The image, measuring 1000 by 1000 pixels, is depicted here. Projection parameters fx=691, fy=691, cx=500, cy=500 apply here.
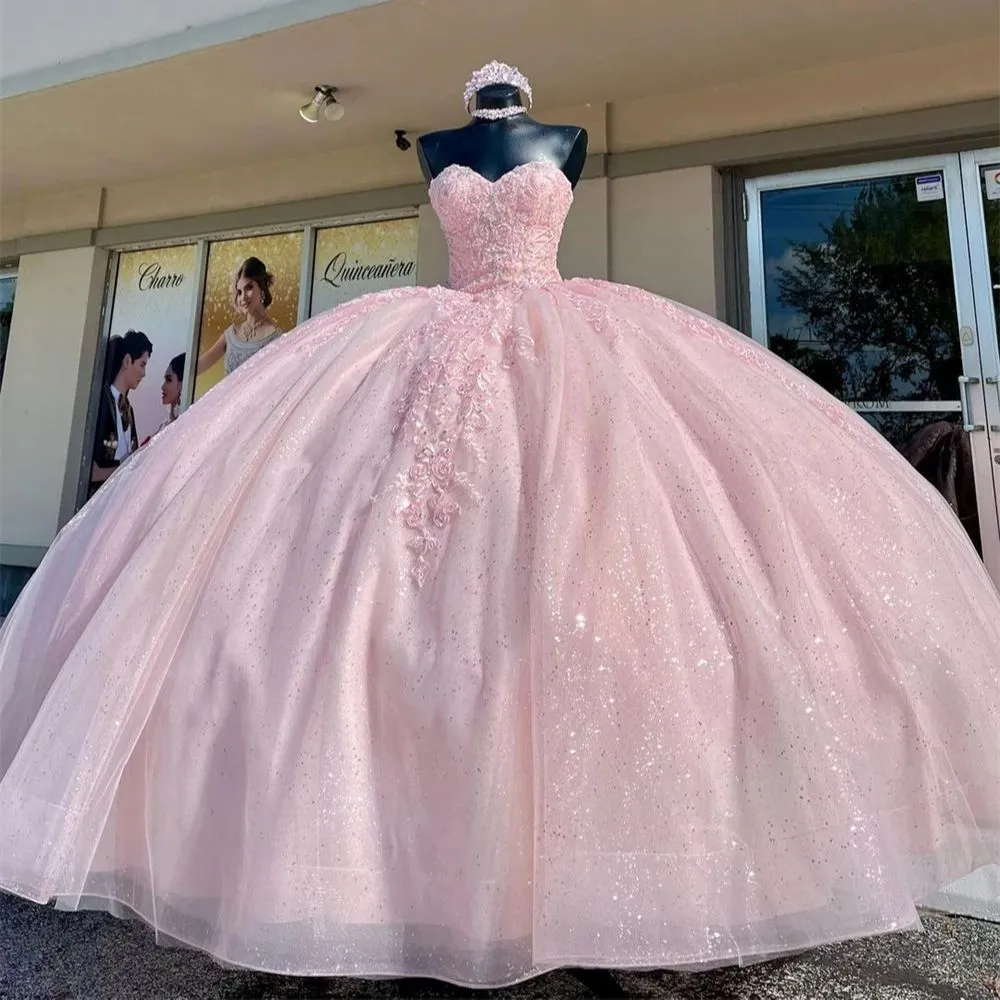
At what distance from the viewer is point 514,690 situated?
0.77 m

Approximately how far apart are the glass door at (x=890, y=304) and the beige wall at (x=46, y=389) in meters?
3.75

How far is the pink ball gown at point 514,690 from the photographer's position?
707mm

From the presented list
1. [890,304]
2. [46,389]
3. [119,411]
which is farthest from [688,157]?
[46,389]

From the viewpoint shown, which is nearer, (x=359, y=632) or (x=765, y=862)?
(x=765, y=862)

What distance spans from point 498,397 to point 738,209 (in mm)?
2464

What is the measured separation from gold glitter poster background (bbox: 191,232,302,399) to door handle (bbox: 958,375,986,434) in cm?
317

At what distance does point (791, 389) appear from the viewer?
46.9 inches

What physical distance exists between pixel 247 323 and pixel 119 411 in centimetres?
97

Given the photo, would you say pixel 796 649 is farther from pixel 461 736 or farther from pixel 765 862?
pixel 461 736

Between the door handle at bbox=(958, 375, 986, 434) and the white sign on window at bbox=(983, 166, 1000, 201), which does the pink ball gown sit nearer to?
the door handle at bbox=(958, 375, 986, 434)

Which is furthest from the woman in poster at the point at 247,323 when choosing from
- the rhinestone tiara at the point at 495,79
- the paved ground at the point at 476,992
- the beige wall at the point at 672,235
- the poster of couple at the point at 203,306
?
the paved ground at the point at 476,992

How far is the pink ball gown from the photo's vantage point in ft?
2.32

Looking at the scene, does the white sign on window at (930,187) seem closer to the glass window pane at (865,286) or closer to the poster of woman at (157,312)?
the glass window pane at (865,286)

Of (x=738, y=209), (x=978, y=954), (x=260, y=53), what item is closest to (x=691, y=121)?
(x=738, y=209)
